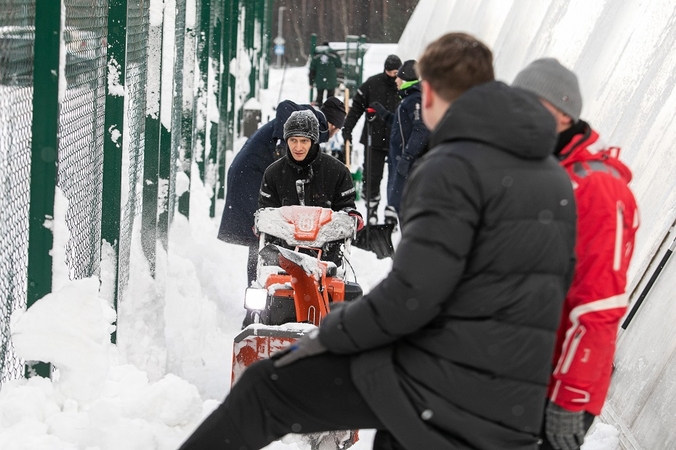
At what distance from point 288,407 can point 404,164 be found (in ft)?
23.3

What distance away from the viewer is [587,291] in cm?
304

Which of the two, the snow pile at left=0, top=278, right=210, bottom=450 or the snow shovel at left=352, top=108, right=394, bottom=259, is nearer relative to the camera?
the snow pile at left=0, top=278, right=210, bottom=450

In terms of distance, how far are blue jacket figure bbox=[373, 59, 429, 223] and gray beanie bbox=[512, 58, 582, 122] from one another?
6243mm

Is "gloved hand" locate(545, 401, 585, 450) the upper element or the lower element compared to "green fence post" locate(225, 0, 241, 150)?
upper

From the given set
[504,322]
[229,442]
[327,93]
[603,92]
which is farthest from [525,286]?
[327,93]

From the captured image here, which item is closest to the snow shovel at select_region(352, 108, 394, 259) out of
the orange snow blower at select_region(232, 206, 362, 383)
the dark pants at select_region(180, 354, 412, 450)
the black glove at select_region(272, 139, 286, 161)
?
the black glove at select_region(272, 139, 286, 161)

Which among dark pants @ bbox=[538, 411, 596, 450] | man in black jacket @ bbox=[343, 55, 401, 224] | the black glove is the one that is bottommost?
man in black jacket @ bbox=[343, 55, 401, 224]

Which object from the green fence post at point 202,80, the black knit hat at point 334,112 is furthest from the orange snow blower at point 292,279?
the green fence post at point 202,80

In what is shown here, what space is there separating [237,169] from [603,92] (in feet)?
9.28

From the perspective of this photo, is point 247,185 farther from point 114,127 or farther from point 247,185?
point 114,127

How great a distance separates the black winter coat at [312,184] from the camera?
6527mm

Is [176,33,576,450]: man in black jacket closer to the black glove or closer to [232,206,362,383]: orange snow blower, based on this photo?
[232,206,362,383]: orange snow blower

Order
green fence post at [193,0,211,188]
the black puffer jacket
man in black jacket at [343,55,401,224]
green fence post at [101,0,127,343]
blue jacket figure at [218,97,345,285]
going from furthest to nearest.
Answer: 1. man in black jacket at [343,55,401,224]
2. green fence post at [193,0,211,188]
3. blue jacket figure at [218,97,345,285]
4. green fence post at [101,0,127,343]
5. the black puffer jacket

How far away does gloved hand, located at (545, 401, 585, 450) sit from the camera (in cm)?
304
